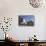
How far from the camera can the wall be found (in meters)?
4.50

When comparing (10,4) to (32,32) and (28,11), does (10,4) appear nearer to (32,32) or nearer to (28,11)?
(28,11)

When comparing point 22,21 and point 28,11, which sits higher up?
point 28,11

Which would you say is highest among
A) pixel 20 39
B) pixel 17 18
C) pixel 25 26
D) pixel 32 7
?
pixel 32 7

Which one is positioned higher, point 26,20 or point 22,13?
point 22,13

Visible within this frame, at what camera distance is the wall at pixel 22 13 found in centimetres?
450

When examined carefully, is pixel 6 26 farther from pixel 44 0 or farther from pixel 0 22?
pixel 44 0

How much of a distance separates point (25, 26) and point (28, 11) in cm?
54

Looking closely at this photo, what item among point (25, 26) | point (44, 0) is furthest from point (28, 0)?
point (25, 26)

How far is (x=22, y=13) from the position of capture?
4527 mm

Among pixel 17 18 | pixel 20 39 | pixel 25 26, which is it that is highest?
pixel 17 18

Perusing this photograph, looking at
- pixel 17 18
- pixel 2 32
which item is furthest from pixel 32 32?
pixel 2 32

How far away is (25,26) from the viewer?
14.9 feet

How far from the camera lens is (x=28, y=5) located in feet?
14.9

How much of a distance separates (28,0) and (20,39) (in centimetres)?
141
